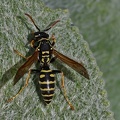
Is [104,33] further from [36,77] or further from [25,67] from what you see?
[25,67]

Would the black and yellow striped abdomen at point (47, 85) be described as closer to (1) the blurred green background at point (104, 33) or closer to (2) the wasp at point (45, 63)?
(2) the wasp at point (45, 63)

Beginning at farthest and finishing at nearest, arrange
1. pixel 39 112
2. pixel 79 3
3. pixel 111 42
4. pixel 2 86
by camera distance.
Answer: pixel 111 42 < pixel 79 3 < pixel 39 112 < pixel 2 86

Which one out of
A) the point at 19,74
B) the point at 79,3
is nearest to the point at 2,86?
the point at 19,74

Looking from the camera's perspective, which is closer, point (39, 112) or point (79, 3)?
point (39, 112)

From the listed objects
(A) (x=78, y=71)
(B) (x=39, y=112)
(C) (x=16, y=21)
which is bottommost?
(B) (x=39, y=112)

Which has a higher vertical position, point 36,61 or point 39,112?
point 36,61

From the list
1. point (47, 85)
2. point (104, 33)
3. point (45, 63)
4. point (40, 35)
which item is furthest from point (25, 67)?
point (104, 33)

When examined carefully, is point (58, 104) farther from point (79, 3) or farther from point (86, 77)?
point (79, 3)
